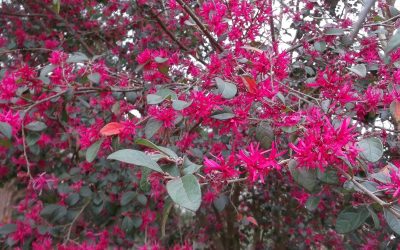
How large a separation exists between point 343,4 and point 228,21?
148 cm

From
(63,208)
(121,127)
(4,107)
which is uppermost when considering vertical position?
(121,127)

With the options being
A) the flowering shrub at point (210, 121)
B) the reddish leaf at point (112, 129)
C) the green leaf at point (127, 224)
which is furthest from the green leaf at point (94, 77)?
the green leaf at point (127, 224)

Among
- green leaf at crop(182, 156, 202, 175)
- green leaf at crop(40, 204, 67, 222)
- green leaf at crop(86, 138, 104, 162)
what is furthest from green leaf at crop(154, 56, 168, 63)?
green leaf at crop(40, 204, 67, 222)

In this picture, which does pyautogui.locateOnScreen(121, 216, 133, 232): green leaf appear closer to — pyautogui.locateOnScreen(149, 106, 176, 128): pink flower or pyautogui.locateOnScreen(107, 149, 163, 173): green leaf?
pyautogui.locateOnScreen(149, 106, 176, 128): pink flower

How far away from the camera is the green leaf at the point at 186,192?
2.68 ft

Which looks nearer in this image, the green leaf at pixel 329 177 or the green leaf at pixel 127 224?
the green leaf at pixel 329 177

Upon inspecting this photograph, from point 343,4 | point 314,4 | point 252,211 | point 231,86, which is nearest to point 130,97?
point 231,86

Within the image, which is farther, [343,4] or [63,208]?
[343,4]

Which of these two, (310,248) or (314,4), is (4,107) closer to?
(314,4)

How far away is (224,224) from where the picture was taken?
3.76 m

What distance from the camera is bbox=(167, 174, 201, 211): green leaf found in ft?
2.68

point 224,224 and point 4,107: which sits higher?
point 4,107

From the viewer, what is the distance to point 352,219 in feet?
4.48

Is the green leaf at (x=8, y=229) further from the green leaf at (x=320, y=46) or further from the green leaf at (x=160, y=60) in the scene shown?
the green leaf at (x=320, y=46)
